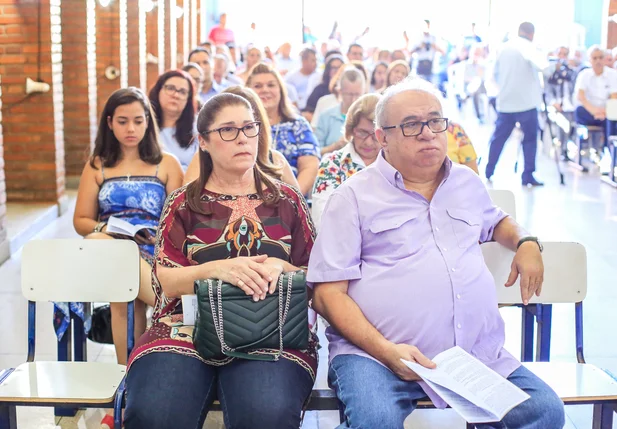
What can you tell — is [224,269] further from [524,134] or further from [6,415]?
[524,134]

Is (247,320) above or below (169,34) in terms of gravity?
below

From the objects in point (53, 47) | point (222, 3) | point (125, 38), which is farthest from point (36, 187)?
point (222, 3)

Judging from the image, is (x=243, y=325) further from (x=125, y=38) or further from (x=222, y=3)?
(x=222, y=3)

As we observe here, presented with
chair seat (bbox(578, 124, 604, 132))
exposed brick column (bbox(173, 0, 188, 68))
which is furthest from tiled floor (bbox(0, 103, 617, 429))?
exposed brick column (bbox(173, 0, 188, 68))

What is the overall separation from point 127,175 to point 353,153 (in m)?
1.06

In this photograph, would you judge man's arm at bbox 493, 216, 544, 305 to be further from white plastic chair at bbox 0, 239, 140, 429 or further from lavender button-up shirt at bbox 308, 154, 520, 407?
white plastic chair at bbox 0, 239, 140, 429

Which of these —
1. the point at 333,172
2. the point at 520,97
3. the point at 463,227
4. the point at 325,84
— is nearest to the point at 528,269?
the point at 463,227

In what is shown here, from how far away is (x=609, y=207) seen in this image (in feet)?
27.0

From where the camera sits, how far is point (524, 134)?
31.1 feet

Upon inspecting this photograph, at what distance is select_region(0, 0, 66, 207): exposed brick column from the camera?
7.00 metres

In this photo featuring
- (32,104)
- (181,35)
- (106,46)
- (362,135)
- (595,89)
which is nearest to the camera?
(362,135)

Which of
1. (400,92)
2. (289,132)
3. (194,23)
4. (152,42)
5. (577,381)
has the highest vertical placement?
(194,23)

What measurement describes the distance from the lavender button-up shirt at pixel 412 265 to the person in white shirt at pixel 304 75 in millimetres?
7281

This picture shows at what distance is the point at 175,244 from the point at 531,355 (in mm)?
1546
